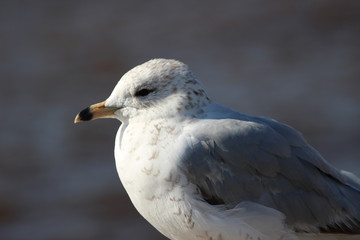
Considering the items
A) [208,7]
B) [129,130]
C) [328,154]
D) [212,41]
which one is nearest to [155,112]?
[129,130]

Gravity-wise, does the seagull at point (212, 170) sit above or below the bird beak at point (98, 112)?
below

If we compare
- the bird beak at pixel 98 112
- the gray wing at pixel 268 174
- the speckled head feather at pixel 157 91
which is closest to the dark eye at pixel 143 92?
the speckled head feather at pixel 157 91

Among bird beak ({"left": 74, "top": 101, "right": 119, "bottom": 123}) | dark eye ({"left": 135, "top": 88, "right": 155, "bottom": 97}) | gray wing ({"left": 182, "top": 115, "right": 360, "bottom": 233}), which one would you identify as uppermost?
dark eye ({"left": 135, "top": 88, "right": 155, "bottom": 97})

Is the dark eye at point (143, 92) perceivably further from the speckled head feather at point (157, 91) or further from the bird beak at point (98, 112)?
the bird beak at point (98, 112)

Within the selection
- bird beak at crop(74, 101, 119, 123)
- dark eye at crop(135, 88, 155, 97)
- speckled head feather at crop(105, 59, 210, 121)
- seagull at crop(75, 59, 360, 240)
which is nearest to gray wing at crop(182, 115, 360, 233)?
seagull at crop(75, 59, 360, 240)

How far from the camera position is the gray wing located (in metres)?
3.82

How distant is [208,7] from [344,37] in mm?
1879

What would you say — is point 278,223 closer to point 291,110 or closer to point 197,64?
point 291,110

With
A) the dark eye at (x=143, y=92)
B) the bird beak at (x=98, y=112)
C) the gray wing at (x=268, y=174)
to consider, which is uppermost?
the dark eye at (x=143, y=92)

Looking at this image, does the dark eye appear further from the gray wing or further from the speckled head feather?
the gray wing

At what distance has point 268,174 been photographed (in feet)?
12.7

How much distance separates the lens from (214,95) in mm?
8906

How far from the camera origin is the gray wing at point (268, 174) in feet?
12.5

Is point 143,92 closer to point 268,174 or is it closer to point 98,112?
point 98,112
